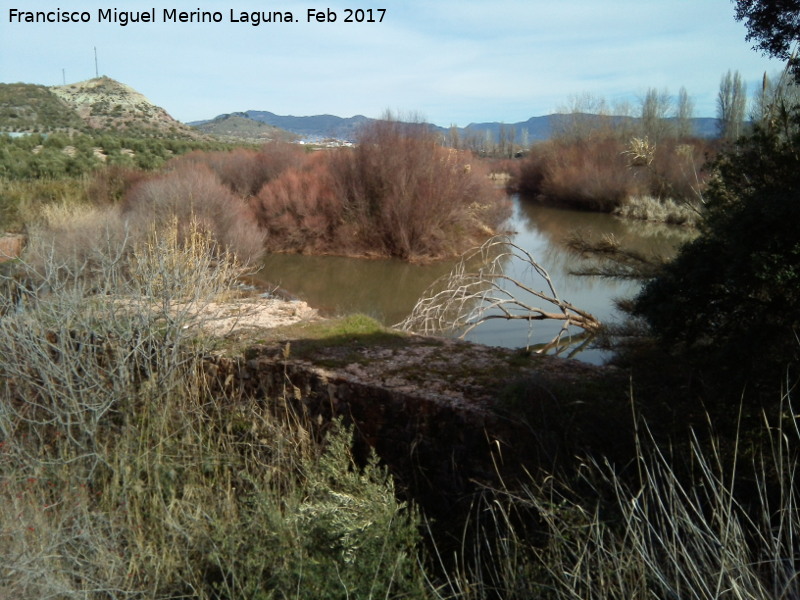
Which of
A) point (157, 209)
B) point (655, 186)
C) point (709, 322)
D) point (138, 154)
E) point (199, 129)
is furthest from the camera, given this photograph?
point (199, 129)

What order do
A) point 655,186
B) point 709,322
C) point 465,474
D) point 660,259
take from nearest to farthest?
point 709,322
point 465,474
point 660,259
point 655,186

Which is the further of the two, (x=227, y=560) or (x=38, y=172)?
(x=38, y=172)

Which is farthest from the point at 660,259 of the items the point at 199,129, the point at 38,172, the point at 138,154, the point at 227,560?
the point at 199,129

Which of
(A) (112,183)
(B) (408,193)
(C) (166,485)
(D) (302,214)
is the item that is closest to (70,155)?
(A) (112,183)

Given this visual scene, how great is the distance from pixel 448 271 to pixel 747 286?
599 inches

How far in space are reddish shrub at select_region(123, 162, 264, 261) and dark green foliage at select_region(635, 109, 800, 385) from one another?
40.8ft

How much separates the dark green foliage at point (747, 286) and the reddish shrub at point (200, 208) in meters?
12.4

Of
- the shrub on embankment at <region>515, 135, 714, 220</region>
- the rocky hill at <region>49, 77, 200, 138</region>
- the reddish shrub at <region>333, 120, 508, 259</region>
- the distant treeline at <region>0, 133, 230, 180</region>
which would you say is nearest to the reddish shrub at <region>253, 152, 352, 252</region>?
the reddish shrub at <region>333, 120, 508, 259</region>

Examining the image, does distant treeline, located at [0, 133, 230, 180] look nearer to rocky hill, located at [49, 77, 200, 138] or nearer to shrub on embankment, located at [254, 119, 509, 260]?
shrub on embankment, located at [254, 119, 509, 260]

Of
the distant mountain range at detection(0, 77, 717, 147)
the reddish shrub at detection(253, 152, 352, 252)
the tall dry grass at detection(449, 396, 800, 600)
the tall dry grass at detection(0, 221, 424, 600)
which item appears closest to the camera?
the tall dry grass at detection(449, 396, 800, 600)

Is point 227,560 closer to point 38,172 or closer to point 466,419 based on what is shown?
point 466,419

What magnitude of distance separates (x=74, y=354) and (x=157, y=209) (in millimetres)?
11149

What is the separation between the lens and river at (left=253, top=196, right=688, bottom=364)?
1138 centimetres

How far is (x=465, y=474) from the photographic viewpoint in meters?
4.89
